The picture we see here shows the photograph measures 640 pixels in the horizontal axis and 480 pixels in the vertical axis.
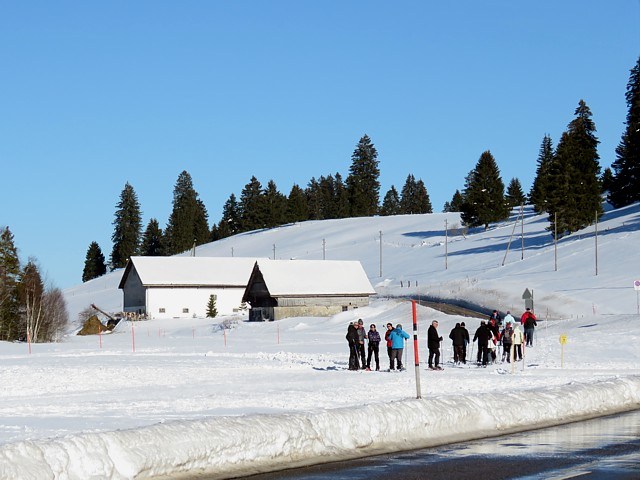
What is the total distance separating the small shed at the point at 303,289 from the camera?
281ft

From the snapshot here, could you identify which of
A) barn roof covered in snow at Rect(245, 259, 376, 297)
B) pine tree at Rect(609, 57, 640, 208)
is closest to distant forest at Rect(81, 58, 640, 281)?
pine tree at Rect(609, 57, 640, 208)

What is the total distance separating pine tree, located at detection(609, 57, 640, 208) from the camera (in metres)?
112

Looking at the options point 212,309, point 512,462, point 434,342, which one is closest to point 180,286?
point 212,309

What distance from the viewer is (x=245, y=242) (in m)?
176

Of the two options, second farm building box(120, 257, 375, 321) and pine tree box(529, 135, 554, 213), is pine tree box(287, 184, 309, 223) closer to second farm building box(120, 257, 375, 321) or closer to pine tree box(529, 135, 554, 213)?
pine tree box(529, 135, 554, 213)

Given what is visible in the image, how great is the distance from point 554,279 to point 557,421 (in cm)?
7633

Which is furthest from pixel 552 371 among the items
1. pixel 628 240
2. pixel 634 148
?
pixel 634 148

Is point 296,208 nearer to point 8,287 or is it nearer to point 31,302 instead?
point 31,302

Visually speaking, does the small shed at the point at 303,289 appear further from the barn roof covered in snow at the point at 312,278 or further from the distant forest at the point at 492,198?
the distant forest at the point at 492,198

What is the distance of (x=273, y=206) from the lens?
192 m

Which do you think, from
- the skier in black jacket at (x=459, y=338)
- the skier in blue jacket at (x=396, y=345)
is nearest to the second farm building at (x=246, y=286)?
the skier in black jacket at (x=459, y=338)

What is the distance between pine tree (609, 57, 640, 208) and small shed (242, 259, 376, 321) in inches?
1529

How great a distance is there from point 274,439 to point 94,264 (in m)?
188

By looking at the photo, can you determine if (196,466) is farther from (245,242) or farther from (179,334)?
(245,242)
